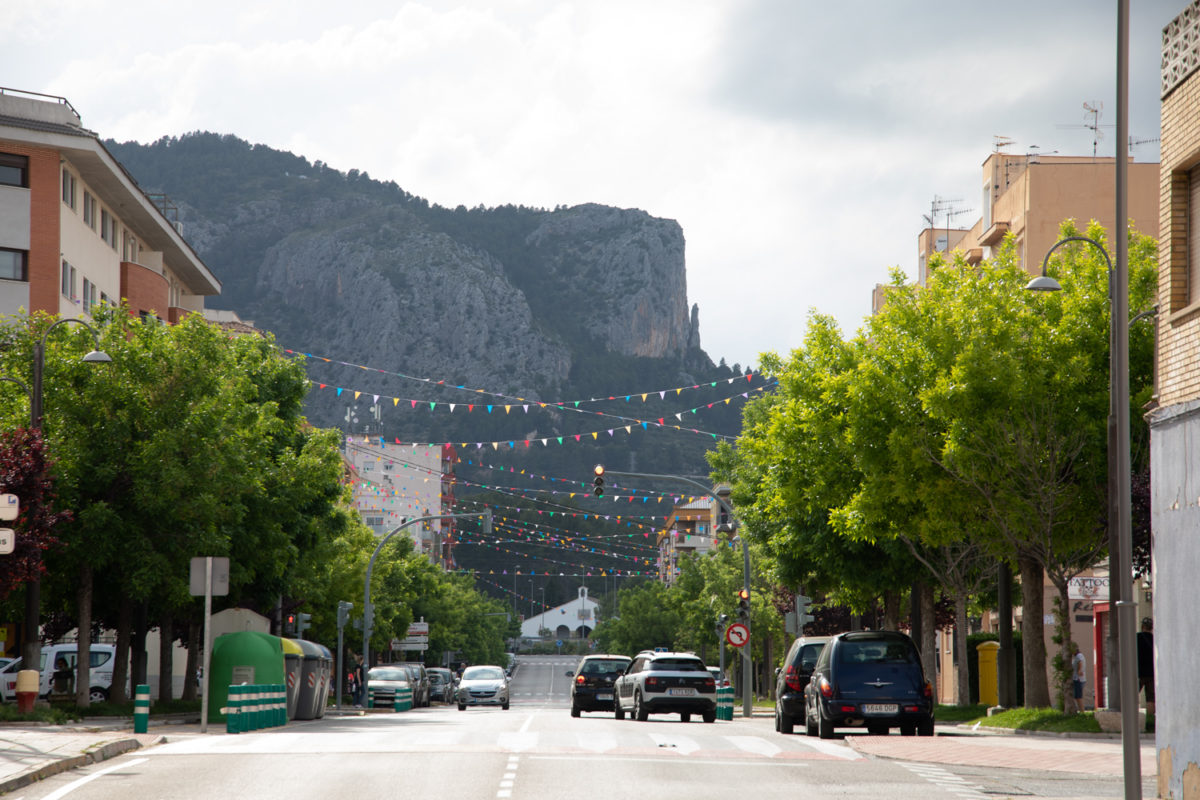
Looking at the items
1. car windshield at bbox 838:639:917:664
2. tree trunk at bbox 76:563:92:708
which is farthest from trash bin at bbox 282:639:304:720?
car windshield at bbox 838:639:917:664

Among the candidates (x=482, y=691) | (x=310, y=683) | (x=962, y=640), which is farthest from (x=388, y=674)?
(x=962, y=640)

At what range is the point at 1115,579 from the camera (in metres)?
14.7

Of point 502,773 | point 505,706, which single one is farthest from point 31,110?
point 502,773

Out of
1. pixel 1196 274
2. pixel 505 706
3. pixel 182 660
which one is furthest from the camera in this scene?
pixel 182 660

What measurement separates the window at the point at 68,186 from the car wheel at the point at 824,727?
103 feet

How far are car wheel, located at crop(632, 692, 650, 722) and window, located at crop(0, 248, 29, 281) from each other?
78.4 feet

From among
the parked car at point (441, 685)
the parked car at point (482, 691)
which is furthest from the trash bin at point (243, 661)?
the parked car at point (441, 685)

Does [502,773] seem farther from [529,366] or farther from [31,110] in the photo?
[529,366]

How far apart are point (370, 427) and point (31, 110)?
137 metres

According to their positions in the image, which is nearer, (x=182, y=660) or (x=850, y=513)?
(x=850, y=513)

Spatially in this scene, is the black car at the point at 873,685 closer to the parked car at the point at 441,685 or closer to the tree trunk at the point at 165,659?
the tree trunk at the point at 165,659

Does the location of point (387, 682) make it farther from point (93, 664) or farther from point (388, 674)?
point (93, 664)

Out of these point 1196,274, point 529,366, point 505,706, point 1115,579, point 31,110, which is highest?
point 529,366

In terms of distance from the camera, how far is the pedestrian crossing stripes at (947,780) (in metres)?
13.6
